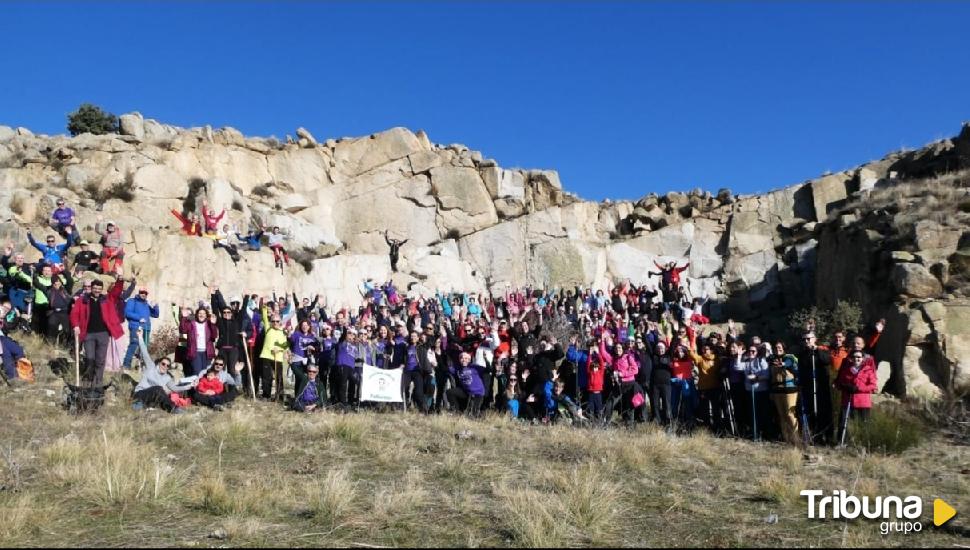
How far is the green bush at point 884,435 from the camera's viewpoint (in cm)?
982

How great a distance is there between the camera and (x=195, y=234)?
23.2 metres

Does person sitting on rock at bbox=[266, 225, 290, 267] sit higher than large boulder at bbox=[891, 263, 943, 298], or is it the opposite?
person sitting on rock at bbox=[266, 225, 290, 267]

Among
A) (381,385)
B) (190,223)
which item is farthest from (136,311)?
(190,223)

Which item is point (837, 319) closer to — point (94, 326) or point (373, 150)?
point (94, 326)

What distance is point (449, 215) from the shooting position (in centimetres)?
3297

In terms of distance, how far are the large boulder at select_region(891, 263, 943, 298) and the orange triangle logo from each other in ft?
31.9

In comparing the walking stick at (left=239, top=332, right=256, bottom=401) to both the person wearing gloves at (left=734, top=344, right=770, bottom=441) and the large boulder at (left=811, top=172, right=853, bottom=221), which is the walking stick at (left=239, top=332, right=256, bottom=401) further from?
the large boulder at (left=811, top=172, right=853, bottom=221)

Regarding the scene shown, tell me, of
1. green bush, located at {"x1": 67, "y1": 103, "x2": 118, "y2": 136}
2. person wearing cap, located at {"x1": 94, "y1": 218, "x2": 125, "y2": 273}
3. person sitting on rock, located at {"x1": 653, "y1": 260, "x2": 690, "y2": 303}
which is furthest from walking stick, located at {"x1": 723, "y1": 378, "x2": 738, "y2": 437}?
green bush, located at {"x1": 67, "y1": 103, "x2": 118, "y2": 136}

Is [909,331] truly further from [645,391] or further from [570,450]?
[570,450]

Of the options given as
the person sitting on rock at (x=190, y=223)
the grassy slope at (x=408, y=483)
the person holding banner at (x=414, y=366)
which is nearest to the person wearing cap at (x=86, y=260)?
the person sitting on rock at (x=190, y=223)

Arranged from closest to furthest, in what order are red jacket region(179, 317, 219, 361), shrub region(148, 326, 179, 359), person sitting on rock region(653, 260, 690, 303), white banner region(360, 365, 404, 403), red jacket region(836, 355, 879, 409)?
red jacket region(836, 355, 879, 409) < red jacket region(179, 317, 219, 361) < white banner region(360, 365, 404, 403) < shrub region(148, 326, 179, 359) < person sitting on rock region(653, 260, 690, 303)

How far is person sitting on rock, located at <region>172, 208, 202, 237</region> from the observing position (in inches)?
930

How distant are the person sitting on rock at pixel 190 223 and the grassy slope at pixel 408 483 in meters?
13.2

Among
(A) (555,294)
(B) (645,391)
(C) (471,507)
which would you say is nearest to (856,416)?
(B) (645,391)
